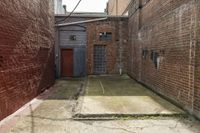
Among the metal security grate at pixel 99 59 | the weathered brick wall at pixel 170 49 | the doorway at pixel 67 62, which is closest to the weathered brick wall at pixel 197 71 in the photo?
the weathered brick wall at pixel 170 49

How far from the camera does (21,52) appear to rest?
723 centimetres

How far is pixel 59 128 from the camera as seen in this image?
520 cm

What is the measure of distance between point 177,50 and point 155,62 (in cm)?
249

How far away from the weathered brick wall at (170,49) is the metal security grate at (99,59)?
4190 mm

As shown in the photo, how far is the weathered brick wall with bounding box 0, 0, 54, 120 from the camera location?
5.97 m

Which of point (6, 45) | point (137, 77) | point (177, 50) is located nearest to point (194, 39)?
point (177, 50)

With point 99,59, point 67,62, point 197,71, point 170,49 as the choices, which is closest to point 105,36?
point 99,59

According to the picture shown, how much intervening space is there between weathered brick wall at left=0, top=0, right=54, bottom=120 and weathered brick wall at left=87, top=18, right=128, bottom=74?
6.21 meters

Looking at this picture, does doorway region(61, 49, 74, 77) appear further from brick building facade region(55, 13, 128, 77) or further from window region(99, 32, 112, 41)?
window region(99, 32, 112, 41)

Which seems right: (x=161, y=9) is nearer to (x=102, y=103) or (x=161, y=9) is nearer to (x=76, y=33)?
(x=102, y=103)

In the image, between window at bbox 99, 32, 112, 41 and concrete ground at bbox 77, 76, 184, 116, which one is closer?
concrete ground at bbox 77, 76, 184, 116

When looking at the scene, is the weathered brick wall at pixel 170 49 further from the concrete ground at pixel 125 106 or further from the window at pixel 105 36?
the window at pixel 105 36

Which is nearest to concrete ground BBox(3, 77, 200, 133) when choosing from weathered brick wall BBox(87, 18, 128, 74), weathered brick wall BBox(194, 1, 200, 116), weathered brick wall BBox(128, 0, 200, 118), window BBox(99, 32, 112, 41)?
weathered brick wall BBox(194, 1, 200, 116)

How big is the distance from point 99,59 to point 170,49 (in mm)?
9068
